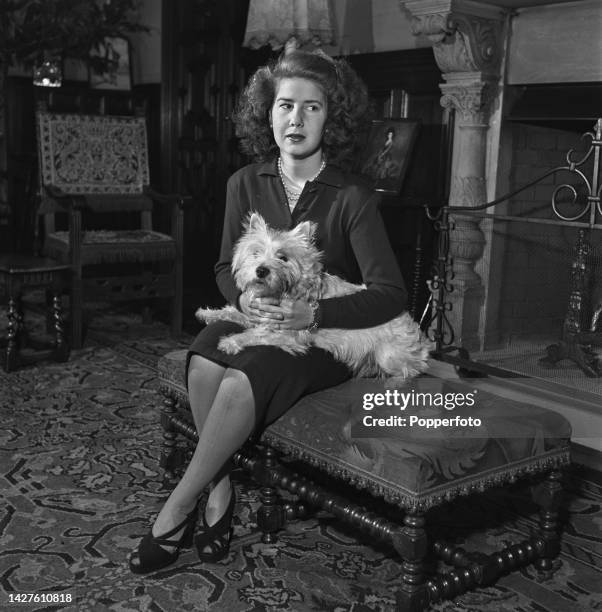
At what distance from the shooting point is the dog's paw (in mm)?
2176

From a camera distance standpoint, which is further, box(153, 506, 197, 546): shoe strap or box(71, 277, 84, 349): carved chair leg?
box(71, 277, 84, 349): carved chair leg

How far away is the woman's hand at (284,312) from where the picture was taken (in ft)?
7.02

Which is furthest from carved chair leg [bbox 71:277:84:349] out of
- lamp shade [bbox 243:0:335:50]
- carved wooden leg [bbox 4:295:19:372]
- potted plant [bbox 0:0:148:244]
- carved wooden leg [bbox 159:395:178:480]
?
carved wooden leg [bbox 159:395:178:480]

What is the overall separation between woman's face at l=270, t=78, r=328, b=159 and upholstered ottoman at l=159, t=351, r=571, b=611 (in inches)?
27.4

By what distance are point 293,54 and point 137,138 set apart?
320 cm

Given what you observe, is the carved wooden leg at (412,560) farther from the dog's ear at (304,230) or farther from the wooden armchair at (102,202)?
the wooden armchair at (102,202)

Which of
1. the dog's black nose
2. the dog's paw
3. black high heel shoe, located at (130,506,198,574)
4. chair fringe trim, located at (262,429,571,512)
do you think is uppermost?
the dog's black nose

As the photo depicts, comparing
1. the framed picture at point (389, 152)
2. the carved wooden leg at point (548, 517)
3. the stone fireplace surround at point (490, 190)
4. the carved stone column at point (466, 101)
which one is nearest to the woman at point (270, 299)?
the carved wooden leg at point (548, 517)

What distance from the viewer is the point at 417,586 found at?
A: 1.94m

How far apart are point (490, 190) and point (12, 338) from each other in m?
2.44

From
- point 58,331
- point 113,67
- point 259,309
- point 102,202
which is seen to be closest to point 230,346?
point 259,309

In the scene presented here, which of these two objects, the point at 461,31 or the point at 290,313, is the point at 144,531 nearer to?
the point at 290,313

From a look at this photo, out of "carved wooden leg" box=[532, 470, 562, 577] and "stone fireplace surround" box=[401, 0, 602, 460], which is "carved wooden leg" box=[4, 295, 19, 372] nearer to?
"stone fireplace surround" box=[401, 0, 602, 460]

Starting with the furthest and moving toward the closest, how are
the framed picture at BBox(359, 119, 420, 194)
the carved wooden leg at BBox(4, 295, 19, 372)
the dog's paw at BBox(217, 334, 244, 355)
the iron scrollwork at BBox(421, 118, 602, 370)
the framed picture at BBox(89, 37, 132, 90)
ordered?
the framed picture at BBox(89, 37, 132, 90) → the framed picture at BBox(359, 119, 420, 194) → the carved wooden leg at BBox(4, 295, 19, 372) → the iron scrollwork at BBox(421, 118, 602, 370) → the dog's paw at BBox(217, 334, 244, 355)
